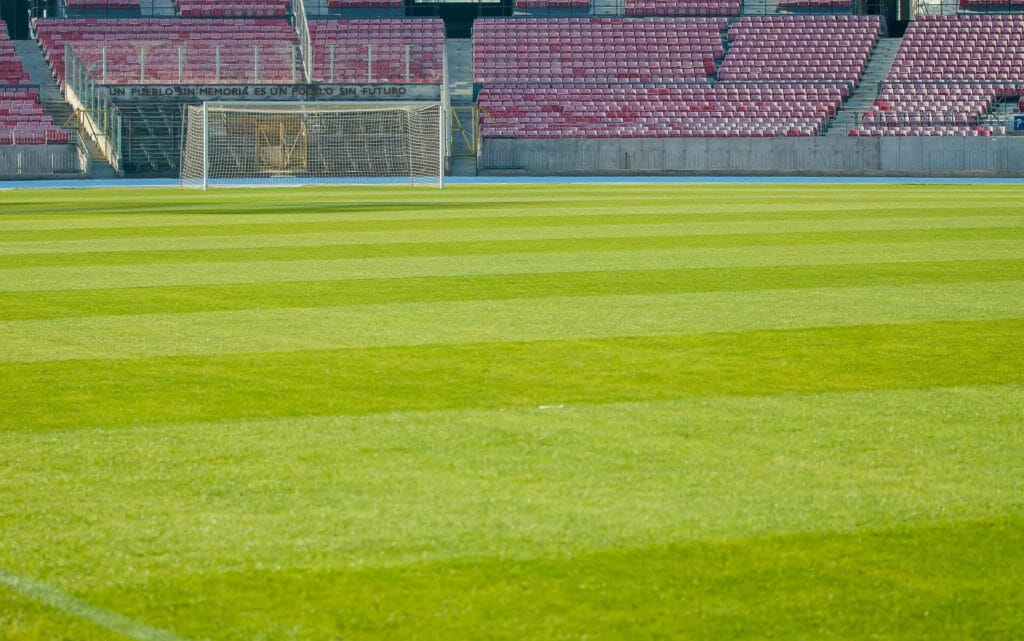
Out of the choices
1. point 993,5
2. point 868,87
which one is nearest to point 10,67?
point 868,87

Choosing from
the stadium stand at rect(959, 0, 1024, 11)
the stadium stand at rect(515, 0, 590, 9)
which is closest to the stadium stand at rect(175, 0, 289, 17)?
the stadium stand at rect(515, 0, 590, 9)

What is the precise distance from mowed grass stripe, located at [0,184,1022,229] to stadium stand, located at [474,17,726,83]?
13.8 m

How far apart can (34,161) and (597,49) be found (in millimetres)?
17751

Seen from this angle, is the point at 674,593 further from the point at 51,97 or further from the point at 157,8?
the point at 157,8

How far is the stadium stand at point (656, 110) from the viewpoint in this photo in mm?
41188

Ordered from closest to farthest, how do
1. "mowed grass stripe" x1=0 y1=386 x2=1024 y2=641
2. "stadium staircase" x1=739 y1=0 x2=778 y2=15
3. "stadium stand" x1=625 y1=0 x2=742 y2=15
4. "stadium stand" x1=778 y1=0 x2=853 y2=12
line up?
1. "mowed grass stripe" x1=0 y1=386 x2=1024 y2=641
2. "stadium stand" x1=778 y1=0 x2=853 y2=12
3. "stadium stand" x1=625 y1=0 x2=742 y2=15
4. "stadium staircase" x1=739 y1=0 x2=778 y2=15

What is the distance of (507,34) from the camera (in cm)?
4572

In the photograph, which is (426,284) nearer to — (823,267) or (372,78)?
(823,267)

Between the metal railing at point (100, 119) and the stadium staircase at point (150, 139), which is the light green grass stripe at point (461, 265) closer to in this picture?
the metal railing at point (100, 119)

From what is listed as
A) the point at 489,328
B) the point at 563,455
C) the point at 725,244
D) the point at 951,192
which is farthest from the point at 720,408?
the point at 951,192

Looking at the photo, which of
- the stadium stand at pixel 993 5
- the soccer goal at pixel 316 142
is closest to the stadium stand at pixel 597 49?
the soccer goal at pixel 316 142

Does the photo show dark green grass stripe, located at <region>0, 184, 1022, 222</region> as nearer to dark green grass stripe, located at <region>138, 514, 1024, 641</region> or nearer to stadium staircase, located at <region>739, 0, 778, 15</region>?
dark green grass stripe, located at <region>138, 514, 1024, 641</region>

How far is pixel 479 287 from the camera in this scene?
36.5 ft

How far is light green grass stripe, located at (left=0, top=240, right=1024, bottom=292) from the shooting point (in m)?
11.8
